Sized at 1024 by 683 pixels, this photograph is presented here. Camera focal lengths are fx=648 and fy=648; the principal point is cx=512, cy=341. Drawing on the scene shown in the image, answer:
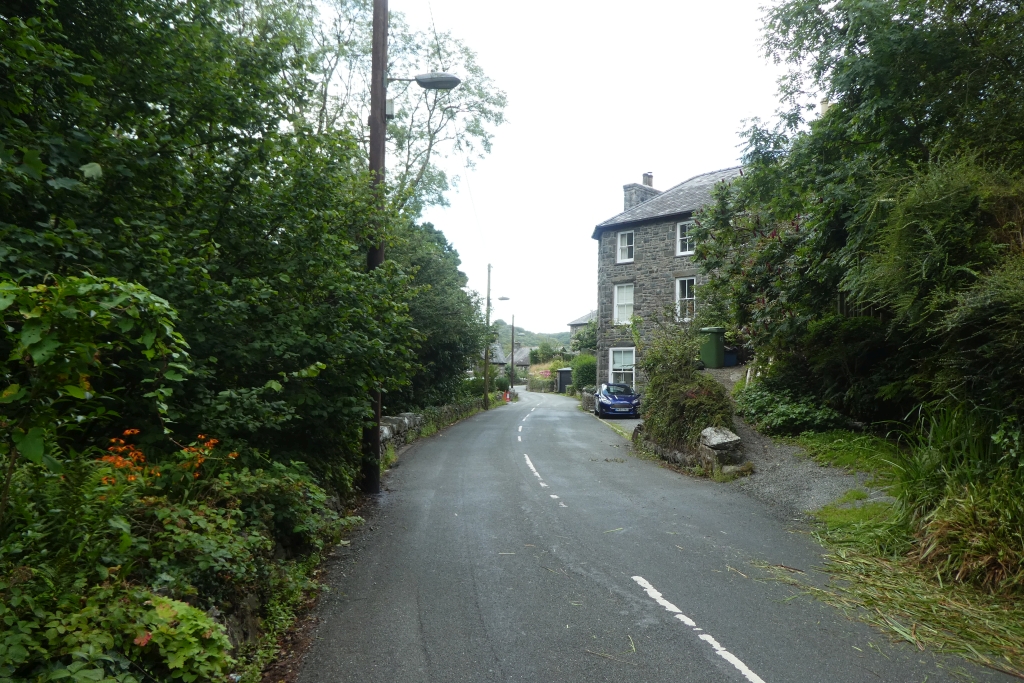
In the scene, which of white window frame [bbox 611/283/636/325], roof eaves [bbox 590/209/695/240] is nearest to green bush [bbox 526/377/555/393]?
roof eaves [bbox 590/209/695/240]

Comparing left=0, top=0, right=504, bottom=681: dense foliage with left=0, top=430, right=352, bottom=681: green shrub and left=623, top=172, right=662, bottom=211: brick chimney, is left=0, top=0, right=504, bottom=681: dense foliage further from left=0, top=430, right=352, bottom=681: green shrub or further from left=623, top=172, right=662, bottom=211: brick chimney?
left=623, top=172, right=662, bottom=211: brick chimney

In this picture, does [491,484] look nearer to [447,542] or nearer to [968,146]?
[447,542]

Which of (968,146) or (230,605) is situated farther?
(968,146)

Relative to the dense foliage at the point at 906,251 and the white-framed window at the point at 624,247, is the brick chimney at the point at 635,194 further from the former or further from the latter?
the dense foliage at the point at 906,251

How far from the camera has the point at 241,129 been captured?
750 centimetres

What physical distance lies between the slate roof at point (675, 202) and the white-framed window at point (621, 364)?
6.71 meters

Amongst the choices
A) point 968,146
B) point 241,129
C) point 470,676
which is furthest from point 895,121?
point 470,676

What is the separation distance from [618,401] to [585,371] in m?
21.9

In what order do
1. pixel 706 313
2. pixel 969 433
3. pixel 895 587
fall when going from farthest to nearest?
pixel 706 313 → pixel 969 433 → pixel 895 587

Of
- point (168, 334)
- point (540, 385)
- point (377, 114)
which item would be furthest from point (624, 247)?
point (540, 385)

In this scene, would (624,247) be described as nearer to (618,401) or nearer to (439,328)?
(618,401)

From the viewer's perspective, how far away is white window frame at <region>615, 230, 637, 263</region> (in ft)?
112

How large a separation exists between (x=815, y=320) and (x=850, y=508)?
6425 mm

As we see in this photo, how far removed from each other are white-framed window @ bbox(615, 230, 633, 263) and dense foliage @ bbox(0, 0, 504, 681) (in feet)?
83.1
